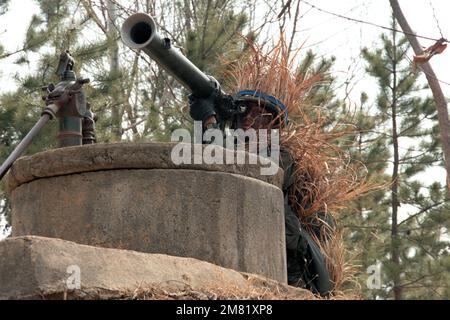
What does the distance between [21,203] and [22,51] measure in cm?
652

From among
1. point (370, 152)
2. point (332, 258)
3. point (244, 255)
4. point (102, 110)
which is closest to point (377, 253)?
point (370, 152)

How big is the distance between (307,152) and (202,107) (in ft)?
Result: 2.13

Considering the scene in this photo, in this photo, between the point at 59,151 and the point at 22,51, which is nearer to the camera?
the point at 59,151

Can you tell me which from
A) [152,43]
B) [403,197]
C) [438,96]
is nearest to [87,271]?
[152,43]

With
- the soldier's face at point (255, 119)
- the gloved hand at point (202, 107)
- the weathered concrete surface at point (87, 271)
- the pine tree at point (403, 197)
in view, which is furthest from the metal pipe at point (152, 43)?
the pine tree at point (403, 197)

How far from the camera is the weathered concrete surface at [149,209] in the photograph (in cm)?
491

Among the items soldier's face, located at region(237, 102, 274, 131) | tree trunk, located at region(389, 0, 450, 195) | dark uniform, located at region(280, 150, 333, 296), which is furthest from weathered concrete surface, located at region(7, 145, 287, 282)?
tree trunk, located at region(389, 0, 450, 195)

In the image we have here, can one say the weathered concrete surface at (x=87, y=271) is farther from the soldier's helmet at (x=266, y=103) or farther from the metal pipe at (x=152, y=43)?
the soldier's helmet at (x=266, y=103)

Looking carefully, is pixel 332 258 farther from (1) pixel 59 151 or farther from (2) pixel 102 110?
(2) pixel 102 110

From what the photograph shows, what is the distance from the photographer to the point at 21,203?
5.20 m

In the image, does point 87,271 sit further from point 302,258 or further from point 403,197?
point 403,197

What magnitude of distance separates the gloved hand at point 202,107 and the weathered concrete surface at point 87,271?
1153 mm

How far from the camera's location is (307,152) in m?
6.04
